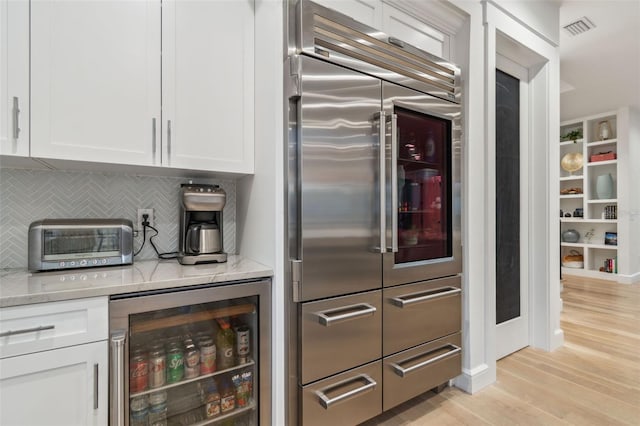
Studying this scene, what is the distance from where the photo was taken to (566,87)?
14.4ft

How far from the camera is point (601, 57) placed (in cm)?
356

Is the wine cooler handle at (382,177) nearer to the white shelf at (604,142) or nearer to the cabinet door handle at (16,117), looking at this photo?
the cabinet door handle at (16,117)

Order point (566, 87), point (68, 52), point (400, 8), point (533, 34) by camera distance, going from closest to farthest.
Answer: point (68, 52) < point (400, 8) < point (533, 34) < point (566, 87)

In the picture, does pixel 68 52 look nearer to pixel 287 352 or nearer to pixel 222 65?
pixel 222 65

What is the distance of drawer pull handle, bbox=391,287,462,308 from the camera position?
1.76 meters

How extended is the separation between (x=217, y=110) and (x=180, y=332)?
1.08 meters

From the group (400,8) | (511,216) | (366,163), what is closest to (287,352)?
(366,163)

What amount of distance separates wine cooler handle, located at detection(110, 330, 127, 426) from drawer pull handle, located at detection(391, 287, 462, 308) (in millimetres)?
1253

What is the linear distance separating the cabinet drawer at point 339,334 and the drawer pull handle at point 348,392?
0.22 ft

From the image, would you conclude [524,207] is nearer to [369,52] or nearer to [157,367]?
[369,52]

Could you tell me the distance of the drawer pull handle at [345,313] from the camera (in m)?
1.50

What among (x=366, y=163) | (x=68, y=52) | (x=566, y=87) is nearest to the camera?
(x=68, y=52)

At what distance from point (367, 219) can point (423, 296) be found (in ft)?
2.04

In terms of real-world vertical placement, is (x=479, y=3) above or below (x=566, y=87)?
below
